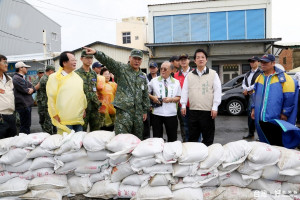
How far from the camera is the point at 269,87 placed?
3.09 meters

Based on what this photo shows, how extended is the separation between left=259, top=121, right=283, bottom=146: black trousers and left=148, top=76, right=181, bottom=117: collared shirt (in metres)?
1.32

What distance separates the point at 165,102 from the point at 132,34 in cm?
2159

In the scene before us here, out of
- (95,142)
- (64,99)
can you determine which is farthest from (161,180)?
(64,99)

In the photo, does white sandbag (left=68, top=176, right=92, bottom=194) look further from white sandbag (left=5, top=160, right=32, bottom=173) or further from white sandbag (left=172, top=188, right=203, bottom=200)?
white sandbag (left=172, top=188, right=203, bottom=200)

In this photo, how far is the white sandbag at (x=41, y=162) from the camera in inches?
103

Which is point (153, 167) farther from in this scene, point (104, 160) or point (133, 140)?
point (104, 160)

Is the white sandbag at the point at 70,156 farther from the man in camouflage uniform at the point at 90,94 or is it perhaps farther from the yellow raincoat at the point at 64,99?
the man in camouflage uniform at the point at 90,94

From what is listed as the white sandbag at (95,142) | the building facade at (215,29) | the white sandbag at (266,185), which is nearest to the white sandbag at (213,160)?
the white sandbag at (266,185)

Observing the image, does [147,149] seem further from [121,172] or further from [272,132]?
[272,132]

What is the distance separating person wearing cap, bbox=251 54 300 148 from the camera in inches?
116

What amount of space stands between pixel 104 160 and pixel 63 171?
0.46 metres

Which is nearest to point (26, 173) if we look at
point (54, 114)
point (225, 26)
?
point (54, 114)

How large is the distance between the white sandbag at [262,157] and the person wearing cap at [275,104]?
65 centimetres

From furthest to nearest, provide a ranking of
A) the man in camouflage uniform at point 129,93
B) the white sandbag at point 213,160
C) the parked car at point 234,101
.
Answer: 1. the parked car at point 234,101
2. the man in camouflage uniform at point 129,93
3. the white sandbag at point 213,160
